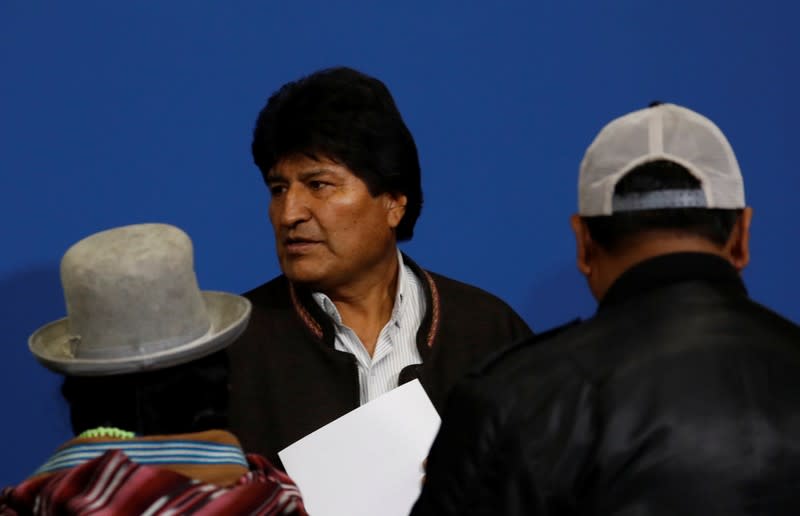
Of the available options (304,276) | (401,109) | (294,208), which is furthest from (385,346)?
(401,109)

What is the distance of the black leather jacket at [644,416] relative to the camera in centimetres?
114

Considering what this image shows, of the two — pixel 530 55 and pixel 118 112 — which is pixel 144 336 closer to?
pixel 118 112

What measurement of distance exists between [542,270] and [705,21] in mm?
719

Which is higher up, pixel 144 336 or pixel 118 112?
pixel 118 112

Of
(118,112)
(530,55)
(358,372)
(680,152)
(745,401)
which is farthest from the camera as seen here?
(530,55)

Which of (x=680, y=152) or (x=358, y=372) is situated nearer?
(x=680, y=152)

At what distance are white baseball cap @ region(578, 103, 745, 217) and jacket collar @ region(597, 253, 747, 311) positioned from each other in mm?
60

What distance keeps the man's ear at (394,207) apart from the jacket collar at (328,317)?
0.42 ft

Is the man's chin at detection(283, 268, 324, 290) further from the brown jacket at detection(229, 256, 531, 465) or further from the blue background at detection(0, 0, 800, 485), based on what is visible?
the blue background at detection(0, 0, 800, 485)

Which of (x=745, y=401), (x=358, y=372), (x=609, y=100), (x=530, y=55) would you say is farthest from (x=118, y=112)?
(x=745, y=401)

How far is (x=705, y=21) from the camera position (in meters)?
2.69

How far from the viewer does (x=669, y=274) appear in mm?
1216

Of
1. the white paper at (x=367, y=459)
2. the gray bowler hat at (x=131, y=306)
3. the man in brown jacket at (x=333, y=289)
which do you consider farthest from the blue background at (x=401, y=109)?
the gray bowler hat at (x=131, y=306)

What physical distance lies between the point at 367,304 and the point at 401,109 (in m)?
0.53
